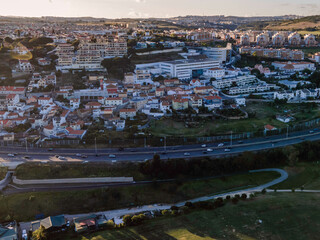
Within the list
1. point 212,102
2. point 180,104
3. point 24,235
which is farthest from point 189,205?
point 212,102

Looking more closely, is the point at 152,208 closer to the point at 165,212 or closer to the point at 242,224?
the point at 165,212

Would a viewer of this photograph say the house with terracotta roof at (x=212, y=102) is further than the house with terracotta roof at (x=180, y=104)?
Yes

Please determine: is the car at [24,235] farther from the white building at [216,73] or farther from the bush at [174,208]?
the white building at [216,73]

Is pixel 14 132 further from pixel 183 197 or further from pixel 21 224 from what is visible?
pixel 183 197

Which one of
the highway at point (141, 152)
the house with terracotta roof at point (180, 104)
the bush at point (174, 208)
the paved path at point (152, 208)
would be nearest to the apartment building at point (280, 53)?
the house with terracotta roof at point (180, 104)

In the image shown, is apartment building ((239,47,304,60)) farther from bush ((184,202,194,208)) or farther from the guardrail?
bush ((184,202,194,208))

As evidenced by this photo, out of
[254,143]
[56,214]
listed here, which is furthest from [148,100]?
[56,214]
